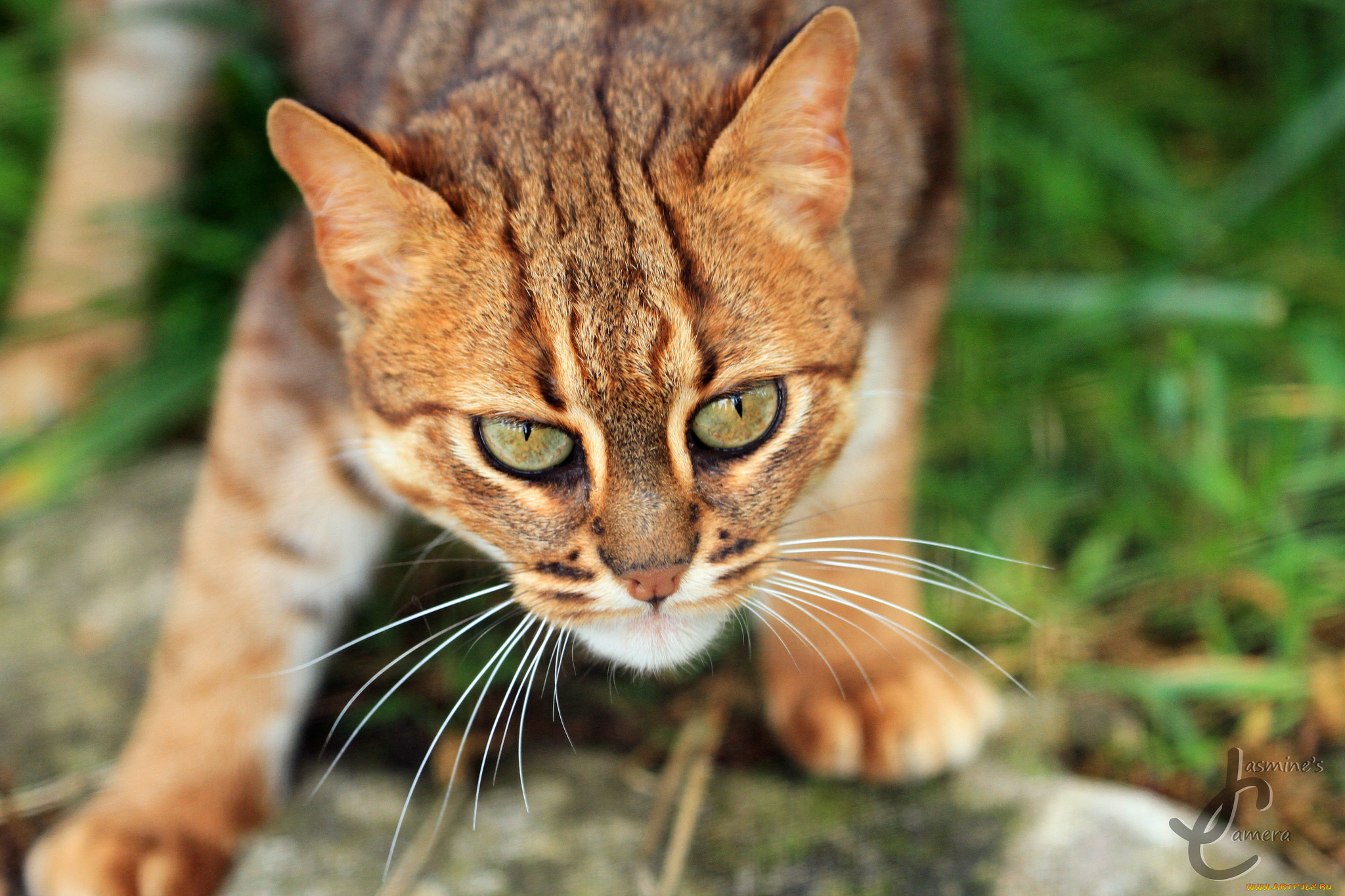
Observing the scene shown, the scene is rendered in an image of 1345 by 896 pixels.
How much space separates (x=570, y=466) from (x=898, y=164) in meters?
0.88

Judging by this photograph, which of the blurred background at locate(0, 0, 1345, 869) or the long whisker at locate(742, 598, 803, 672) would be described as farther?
the blurred background at locate(0, 0, 1345, 869)

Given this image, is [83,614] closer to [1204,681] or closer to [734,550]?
[734,550]

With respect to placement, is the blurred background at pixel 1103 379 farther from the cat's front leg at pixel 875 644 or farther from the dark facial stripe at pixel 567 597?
the dark facial stripe at pixel 567 597

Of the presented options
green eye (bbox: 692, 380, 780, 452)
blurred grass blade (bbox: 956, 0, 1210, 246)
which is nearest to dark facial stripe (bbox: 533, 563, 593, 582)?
green eye (bbox: 692, 380, 780, 452)

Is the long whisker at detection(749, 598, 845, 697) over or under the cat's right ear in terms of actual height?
under

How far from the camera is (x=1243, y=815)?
84.7 inches

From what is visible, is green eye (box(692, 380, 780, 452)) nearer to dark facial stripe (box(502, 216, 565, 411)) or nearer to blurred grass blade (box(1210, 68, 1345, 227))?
dark facial stripe (box(502, 216, 565, 411))

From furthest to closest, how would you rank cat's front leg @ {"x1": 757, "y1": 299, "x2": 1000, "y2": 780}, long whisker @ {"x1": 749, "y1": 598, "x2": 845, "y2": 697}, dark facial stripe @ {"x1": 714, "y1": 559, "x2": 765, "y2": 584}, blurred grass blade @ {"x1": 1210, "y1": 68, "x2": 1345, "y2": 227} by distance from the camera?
1. blurred grass blade @ {"x1": 1210, "y1": 68, "x2": 1345, "y2": 227}
2. cat's front leg @ {"x1": 757, "y1": 299, "x2": 1000, "y2": 780}
3. long whisker @ {"x1": 749, "y1": 598, "x2": 845, "y2": 697}
4. dark facial stripe @ {"x1": 714, "y1": 559, "x2": 765, "y2": 584}

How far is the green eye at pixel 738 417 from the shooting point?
5.41ft

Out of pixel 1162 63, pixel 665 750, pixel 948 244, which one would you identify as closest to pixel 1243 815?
pixel 665 750

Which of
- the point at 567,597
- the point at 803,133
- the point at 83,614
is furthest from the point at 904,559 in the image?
the point at 83,614

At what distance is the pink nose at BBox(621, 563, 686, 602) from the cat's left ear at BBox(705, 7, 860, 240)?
0.53 metres

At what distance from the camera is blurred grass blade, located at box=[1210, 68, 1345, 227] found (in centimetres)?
320

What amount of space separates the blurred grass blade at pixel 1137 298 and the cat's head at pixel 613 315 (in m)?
1.40
